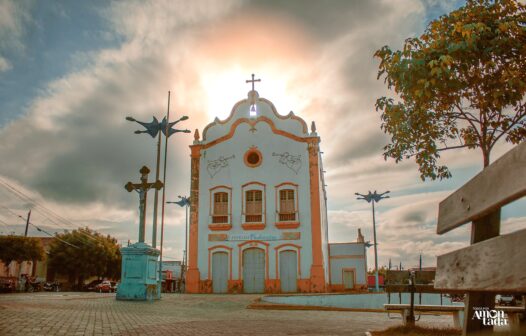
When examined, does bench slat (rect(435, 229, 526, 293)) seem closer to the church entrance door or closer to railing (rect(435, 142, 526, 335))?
railing (rect(435, 142, 526, 335))

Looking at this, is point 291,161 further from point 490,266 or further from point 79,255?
point 79,255

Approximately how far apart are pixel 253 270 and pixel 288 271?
202 cm

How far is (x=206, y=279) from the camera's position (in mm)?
25938

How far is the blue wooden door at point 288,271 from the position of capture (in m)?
25.2

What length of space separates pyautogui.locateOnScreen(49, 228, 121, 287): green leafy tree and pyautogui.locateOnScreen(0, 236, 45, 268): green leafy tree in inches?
269

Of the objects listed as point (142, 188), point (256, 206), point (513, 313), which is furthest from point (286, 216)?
point (513, 313)

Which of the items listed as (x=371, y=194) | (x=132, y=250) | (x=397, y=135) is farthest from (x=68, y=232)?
(x=397, y=135)

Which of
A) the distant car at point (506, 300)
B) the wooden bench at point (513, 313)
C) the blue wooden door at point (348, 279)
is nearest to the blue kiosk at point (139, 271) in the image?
the wooden bench at point (513, 313)

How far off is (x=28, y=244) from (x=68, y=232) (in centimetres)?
961

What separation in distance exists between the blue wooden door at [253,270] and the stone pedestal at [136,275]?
10600mm

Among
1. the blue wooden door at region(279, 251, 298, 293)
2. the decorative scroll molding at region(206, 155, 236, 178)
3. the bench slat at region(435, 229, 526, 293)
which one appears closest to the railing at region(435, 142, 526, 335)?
the bench slat at region(435, 229, 526, 293)

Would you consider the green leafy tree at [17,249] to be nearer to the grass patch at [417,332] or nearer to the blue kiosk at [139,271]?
the blue kiosk at [139,271]

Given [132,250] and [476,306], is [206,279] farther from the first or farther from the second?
[476,306]

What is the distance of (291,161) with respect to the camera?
2684 centimetres
